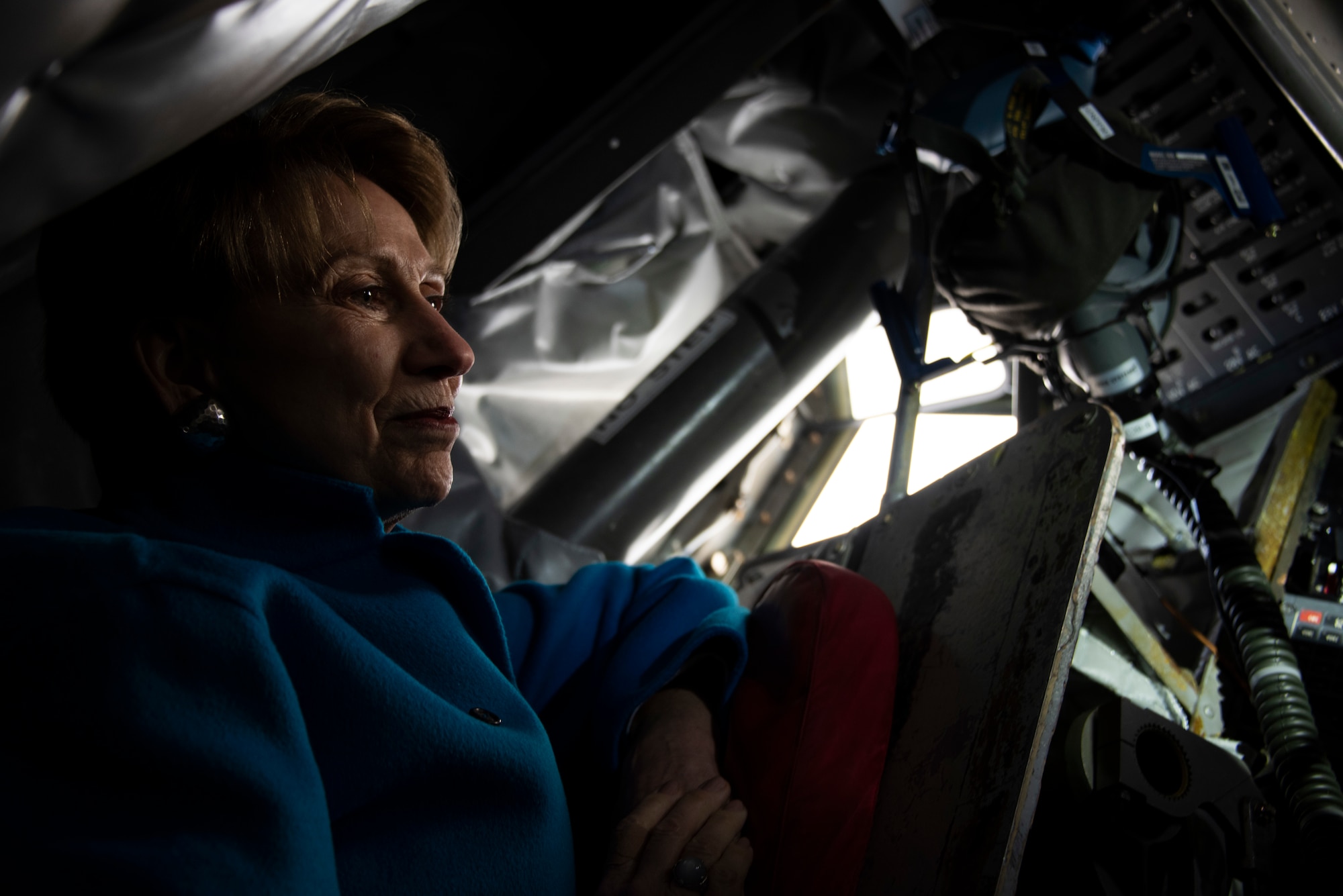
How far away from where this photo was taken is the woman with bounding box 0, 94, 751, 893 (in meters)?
0.45

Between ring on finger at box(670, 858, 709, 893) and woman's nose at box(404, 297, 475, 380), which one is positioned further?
woman's nose at box(404, 297, 475, 380)

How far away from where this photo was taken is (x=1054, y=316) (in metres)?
1.13

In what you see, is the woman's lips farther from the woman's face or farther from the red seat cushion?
the red seat cushion

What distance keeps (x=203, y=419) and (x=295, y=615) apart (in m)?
→ 0.22

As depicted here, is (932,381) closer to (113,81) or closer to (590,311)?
(590,311)

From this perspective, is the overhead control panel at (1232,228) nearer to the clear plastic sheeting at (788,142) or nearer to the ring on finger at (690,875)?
the clear plastic sheeting at (788,142)

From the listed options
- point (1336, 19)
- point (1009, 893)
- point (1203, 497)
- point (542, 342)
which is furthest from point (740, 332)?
point (1009, 893)

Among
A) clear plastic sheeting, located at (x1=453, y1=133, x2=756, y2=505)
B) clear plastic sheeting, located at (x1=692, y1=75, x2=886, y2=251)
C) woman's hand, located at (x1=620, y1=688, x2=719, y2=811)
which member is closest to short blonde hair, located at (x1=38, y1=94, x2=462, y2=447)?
woman's hand, located at (x1=620, y1=688, x2=719, y2=811)

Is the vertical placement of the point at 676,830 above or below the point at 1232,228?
above

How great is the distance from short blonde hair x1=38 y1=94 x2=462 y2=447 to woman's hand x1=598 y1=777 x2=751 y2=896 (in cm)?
53

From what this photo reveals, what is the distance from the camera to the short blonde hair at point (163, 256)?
0.70 m

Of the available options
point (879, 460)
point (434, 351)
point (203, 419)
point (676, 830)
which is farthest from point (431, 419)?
point (879, 460)

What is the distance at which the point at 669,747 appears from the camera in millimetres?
742

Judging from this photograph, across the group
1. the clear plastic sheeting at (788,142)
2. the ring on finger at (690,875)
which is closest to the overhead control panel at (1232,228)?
the clear plastic sheeting at (788,142)
